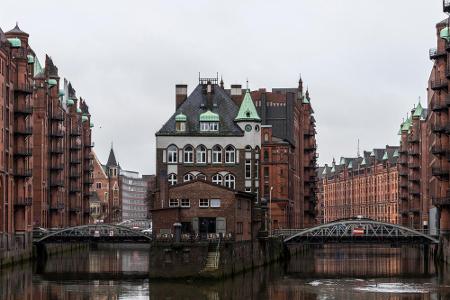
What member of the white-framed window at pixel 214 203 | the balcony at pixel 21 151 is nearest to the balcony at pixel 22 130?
the balcony at pixel 21 151

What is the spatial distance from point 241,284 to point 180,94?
39.0 m

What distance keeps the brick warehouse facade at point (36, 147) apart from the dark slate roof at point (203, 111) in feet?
46.1

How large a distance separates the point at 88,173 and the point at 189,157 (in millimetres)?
66807

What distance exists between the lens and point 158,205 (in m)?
80.5

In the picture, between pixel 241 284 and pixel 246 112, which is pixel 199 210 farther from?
pixel 246 112

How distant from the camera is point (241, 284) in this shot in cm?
7200

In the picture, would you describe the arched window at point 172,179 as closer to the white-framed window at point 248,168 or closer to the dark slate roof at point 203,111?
the dark slate roof at point 203,111

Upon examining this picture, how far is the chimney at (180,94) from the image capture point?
107 metres

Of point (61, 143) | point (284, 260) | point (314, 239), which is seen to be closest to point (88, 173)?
point (61, 143)

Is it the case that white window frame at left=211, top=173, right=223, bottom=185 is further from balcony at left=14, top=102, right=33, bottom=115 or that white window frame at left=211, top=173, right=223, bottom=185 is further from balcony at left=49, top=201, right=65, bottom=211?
balcony at left=49, top=201, right=65, bottom=211

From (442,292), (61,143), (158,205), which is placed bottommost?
(442,292)

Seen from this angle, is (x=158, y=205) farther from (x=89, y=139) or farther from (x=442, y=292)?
(x=89, y=139)

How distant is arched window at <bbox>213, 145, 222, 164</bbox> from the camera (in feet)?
322

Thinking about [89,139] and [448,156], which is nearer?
[448,156]
